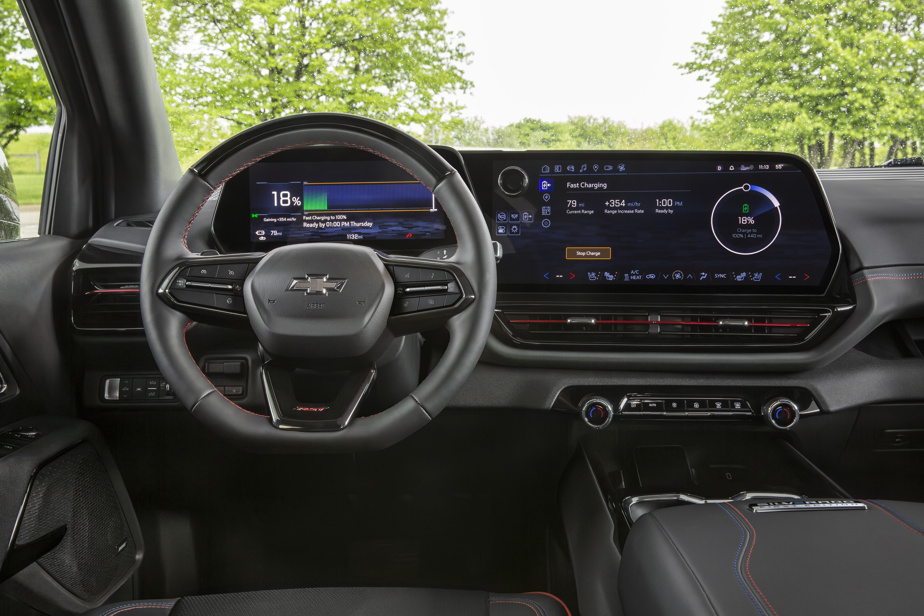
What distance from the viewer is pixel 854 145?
7.26ft

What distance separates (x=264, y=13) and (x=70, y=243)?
1.38m

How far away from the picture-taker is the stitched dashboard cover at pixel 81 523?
1.44 metres

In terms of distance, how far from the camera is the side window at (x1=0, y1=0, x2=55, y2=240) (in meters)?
1.74

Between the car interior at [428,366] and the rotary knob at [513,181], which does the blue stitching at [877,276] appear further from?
the rotary knob at [513,181]

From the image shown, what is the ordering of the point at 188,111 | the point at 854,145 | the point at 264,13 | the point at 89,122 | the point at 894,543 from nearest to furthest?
the point at 894,543 < the point at 89,122 < the point at 854,145 < the point at 188,111 < the point at 264,13

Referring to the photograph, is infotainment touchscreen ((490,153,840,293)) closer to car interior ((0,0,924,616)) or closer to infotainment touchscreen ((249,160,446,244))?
car interior ((0,0,924,616))

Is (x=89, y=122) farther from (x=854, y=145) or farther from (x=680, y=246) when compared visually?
(x=854, y=145)

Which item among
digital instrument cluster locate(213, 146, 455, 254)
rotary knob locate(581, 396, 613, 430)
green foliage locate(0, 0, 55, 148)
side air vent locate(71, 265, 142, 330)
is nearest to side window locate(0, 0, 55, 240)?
green foliage locate(0, 0, 55, 148)

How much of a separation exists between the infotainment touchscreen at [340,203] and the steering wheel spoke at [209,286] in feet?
1.52

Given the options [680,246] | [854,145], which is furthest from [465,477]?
[854,145]

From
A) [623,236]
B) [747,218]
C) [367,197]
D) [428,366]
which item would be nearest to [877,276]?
[747,218]

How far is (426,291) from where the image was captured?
3.97ft

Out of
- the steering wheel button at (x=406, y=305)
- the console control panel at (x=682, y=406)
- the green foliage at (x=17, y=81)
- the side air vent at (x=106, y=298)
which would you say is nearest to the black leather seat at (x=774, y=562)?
the console control panel at (x=682, y=406)

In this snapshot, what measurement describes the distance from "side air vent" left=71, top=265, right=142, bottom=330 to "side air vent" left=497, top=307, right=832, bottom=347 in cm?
93
